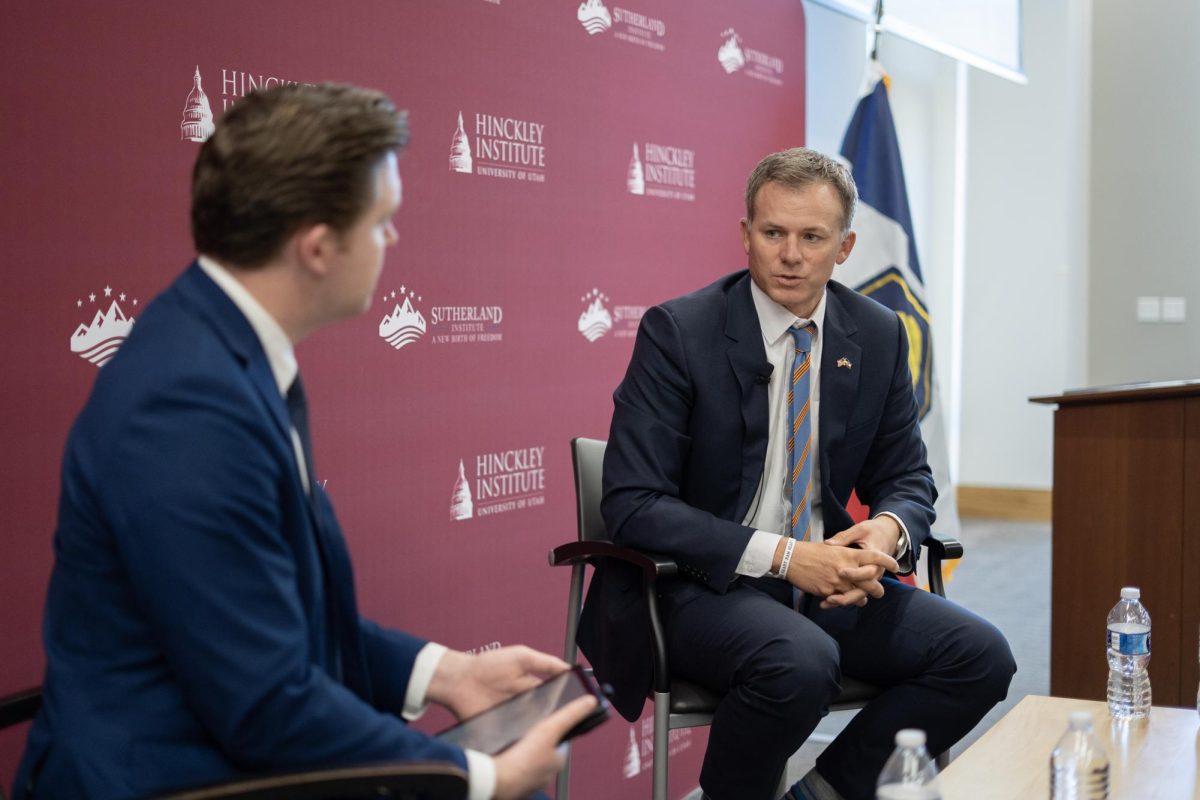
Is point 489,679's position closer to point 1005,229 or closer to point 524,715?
point 524,715

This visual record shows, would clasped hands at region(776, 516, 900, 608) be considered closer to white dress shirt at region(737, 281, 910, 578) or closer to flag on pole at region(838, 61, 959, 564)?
white dress shirt at region(737, 281, 910, 578)

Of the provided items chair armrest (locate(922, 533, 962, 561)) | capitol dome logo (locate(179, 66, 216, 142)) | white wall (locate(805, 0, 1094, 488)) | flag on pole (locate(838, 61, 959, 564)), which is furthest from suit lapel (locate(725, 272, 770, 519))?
white wall (locate(805, 0, 1094, 488))

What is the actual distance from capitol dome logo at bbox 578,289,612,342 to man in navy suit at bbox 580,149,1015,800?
1.70 feet

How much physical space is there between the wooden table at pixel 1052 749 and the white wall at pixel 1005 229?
4718 mm

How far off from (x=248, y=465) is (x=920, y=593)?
158 cm

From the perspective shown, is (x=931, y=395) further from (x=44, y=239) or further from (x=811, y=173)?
(x=44, y=239)

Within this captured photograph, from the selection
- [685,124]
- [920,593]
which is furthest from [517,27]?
[920,593]

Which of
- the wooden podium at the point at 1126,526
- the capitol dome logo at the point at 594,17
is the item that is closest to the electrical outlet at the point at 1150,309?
the wooden podium at the point at 1126,526

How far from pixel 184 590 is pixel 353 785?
236mm

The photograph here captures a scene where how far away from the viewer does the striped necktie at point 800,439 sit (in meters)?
2.26

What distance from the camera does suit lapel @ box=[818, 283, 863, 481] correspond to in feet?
7.55

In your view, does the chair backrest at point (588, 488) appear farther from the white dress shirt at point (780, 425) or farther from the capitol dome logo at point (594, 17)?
the capitol dome logo at point (594, 17)

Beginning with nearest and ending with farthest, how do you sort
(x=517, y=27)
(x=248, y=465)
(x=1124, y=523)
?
(x=248, y=465)
(x=517, y=27)
(x=1124, y=523)

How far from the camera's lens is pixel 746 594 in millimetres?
2131
